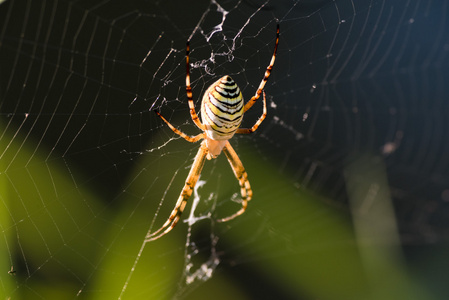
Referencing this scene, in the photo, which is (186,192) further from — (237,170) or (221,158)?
(221,158)

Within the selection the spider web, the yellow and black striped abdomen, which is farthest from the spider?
the spider web

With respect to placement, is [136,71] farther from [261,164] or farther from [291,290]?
[291,290]

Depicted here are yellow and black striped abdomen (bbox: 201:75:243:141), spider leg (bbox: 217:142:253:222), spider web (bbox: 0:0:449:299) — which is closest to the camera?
spider web (bbox: 0:0:449:299)

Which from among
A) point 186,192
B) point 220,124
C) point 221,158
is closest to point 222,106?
point 220,124

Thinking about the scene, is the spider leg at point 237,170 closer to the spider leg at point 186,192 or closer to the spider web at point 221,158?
the spider web at point 221,158

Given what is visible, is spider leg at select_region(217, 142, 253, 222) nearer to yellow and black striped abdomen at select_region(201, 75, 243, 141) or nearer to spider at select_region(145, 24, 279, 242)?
spider at select_region(145, 24, 279, 242)

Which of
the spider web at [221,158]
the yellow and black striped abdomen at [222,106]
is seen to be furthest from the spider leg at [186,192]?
the yellow and black striped abdomen at [222,106]
